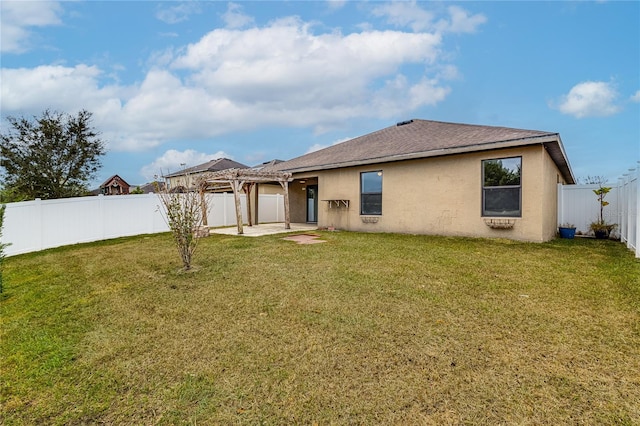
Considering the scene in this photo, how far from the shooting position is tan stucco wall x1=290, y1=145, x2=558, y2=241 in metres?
8.07

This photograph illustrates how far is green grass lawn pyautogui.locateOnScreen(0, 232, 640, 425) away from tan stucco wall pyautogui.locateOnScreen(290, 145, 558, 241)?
2.78m

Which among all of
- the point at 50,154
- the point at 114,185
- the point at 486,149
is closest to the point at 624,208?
the point at 486,149

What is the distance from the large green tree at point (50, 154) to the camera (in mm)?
14859

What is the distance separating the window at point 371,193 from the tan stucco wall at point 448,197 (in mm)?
166

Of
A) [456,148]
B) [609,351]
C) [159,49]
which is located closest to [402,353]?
[609,351]

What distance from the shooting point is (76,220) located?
997cm

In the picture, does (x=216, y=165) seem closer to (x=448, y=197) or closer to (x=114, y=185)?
(x=114, y=185)

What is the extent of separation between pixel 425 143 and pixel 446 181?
1618mm

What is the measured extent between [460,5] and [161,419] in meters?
12.8

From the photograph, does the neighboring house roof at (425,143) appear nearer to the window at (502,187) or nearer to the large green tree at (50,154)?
the window at (502,187)

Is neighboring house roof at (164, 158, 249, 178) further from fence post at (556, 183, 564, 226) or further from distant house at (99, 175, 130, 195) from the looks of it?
Result: fence post at (556, 183, 564, 226)

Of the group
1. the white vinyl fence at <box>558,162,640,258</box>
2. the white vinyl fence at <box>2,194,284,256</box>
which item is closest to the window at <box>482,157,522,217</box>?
the white vinyl fence at <box>558,162,640,258</box>

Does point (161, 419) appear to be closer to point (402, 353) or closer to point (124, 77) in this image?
point (402, 353)

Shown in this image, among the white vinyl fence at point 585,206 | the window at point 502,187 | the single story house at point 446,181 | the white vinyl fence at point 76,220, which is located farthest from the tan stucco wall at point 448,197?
the white vinyl fence at point 76,220
